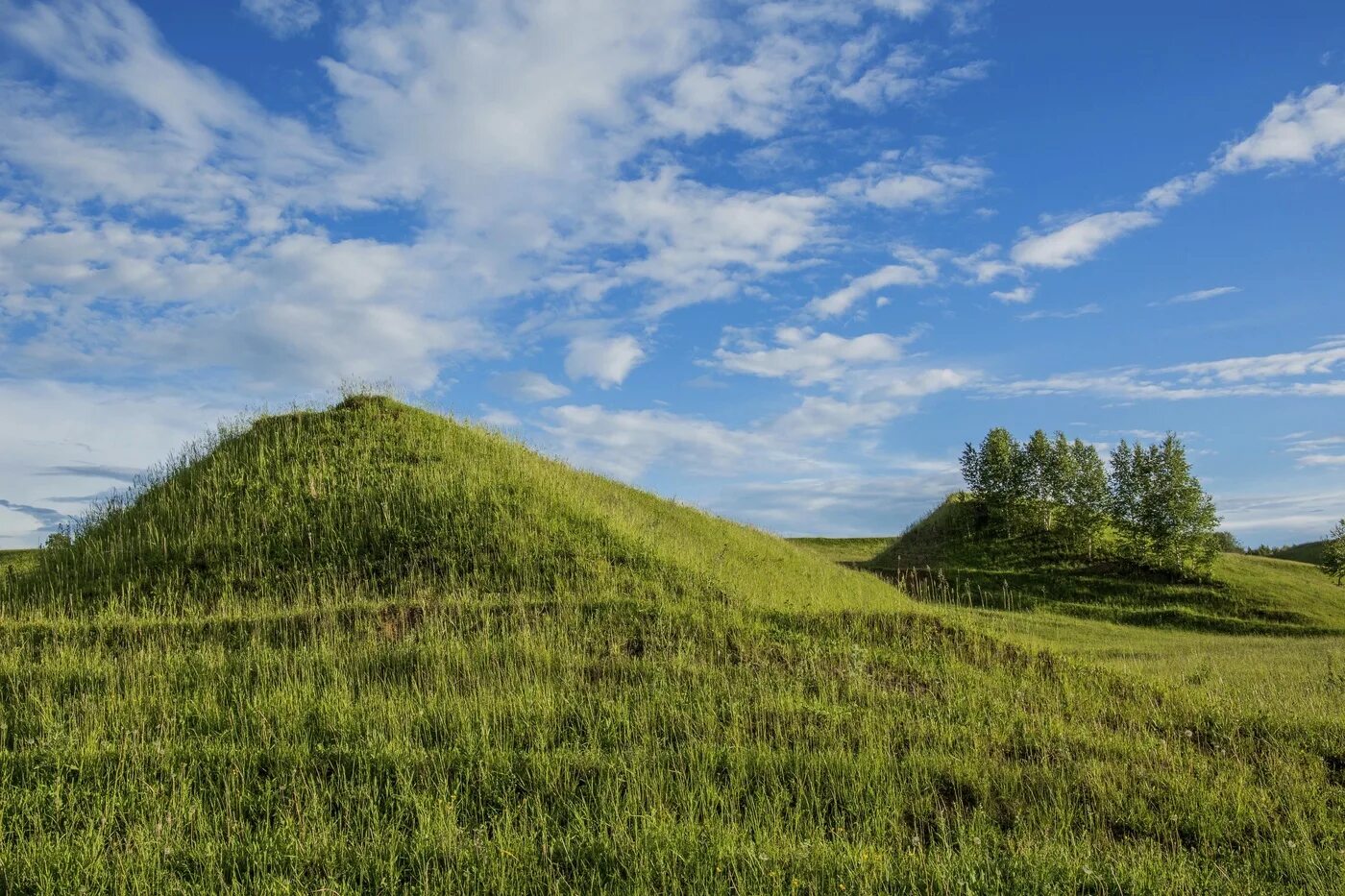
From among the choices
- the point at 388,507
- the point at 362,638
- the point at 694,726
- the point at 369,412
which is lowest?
the point at 694,726

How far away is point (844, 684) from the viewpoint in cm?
1112

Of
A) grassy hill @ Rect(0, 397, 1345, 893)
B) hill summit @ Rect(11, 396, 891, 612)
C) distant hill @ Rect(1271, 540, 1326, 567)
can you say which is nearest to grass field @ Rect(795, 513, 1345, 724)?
grassy hill @ Rect(0, 397, 1345, 893)

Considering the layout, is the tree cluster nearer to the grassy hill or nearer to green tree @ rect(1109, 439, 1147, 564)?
green tree @ rect(1109, 439, 1147, 564)

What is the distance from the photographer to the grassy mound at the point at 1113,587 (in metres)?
37.4

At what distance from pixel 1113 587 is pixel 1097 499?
6451mm

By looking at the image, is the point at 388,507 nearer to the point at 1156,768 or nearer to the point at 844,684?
the point at 844,684

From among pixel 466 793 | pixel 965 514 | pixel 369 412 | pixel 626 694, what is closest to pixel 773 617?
pixel 626 694

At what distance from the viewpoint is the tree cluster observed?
42.5 m

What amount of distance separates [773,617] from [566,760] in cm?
826

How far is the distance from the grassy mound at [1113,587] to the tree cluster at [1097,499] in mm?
1256

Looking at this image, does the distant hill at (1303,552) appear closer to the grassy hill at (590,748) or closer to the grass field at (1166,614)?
the grass field at (1166,614)

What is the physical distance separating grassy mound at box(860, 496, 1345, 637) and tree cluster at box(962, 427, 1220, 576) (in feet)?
4.12

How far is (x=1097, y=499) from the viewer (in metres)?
46.8

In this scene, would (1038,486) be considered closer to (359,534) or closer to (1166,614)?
(1166,614)
